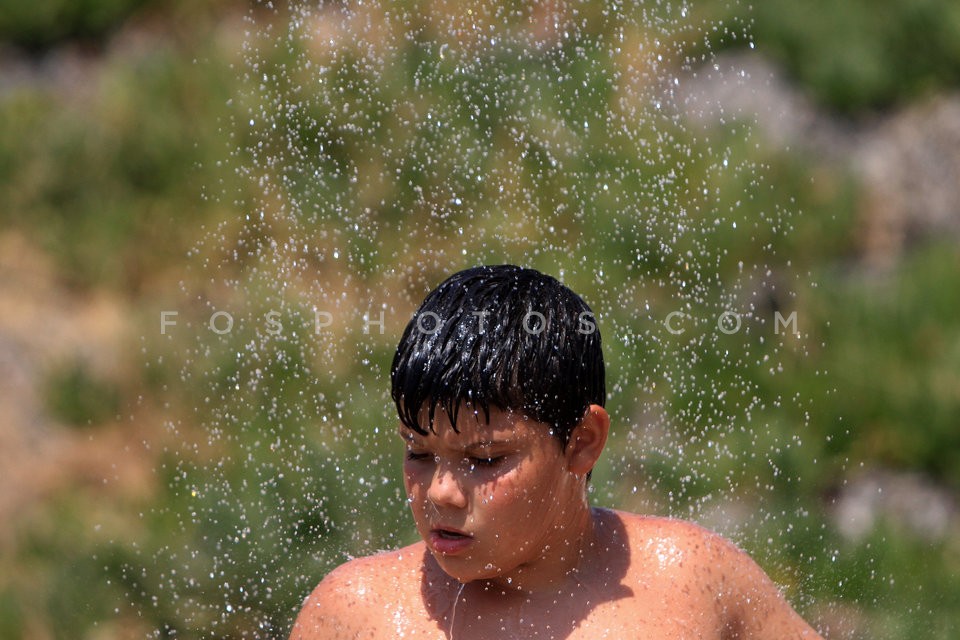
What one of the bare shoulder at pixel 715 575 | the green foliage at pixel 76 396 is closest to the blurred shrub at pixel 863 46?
the green foliage at pixel 76 396

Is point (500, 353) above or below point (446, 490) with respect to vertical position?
above

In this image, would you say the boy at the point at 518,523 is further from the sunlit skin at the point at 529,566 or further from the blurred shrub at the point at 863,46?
the blurred shrub at the point at 863,46

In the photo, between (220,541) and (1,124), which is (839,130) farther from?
(1,124)

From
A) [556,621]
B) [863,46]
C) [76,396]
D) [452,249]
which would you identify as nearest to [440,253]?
[452,249]

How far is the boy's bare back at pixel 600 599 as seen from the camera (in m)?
Answer: 1.74

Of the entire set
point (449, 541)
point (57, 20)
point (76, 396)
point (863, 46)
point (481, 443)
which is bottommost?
point (76, 396)

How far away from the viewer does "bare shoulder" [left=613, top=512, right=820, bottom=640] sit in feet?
5.98

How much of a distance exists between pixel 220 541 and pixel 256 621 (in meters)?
0.28

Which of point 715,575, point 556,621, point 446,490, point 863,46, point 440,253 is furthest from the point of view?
point 863,46

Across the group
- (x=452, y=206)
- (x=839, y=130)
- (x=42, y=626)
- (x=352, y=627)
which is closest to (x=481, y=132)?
(x=452, y=206)

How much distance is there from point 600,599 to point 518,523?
176 mm

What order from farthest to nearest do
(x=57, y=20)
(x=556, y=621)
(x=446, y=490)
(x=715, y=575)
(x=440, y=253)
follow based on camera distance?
(x=57, y=20)
(x=440, y=253)
(x=715, y=575)
(x=556, y=621)
(x=446, y=490)

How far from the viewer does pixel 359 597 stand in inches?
71.2

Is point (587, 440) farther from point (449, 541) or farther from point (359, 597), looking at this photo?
point (359, 597)
